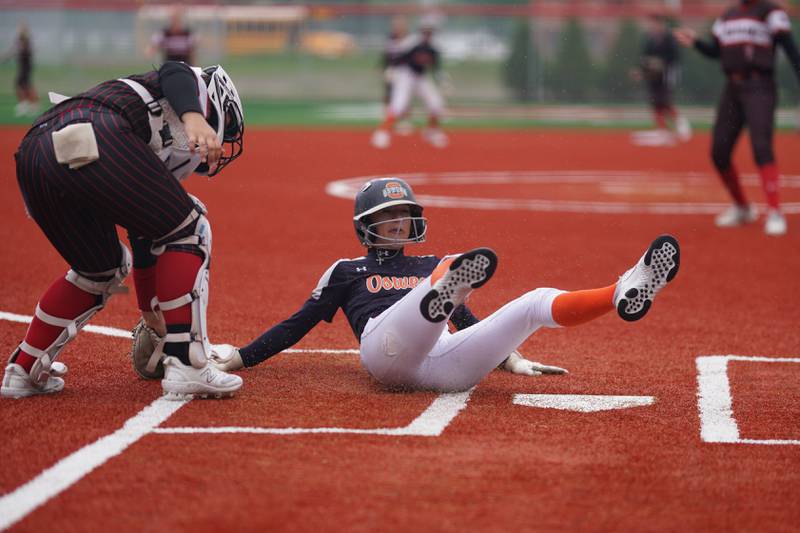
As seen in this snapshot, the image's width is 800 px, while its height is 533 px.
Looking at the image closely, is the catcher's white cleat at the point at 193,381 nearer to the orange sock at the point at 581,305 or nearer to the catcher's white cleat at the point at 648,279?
the orange sock at the point at 581,305

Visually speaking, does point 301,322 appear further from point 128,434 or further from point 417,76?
point 417,76

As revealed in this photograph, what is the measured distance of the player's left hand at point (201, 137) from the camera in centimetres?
459

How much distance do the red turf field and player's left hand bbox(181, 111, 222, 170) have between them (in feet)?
3.38

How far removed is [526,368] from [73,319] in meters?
2.08

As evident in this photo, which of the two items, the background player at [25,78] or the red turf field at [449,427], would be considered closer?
the red turf field at [449,427]

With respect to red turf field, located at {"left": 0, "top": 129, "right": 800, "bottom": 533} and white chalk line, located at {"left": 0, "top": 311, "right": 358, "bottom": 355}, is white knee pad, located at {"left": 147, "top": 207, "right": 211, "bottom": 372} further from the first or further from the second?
white chalk line, located at {"left": 0, "top": 311, "right": 358, "bottom": 355}

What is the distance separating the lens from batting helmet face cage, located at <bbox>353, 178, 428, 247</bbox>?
210 inches

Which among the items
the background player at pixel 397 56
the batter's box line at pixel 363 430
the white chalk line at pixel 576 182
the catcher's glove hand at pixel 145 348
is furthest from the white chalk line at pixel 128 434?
the background player at pixel 397 56

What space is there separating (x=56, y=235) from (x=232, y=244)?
547cm

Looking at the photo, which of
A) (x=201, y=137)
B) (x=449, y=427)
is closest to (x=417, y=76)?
(x=201, y=137)

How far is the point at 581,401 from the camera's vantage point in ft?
16.7

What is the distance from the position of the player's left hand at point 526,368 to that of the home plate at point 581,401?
42 cm

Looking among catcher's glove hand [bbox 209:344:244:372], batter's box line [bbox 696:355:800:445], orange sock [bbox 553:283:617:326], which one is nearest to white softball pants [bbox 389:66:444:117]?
batter's box line [bbox 696:355:800:445]

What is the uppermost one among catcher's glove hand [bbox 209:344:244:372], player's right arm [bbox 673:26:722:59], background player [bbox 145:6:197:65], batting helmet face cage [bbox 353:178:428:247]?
batting helmet face cage [bbox 353:178:428:247]
